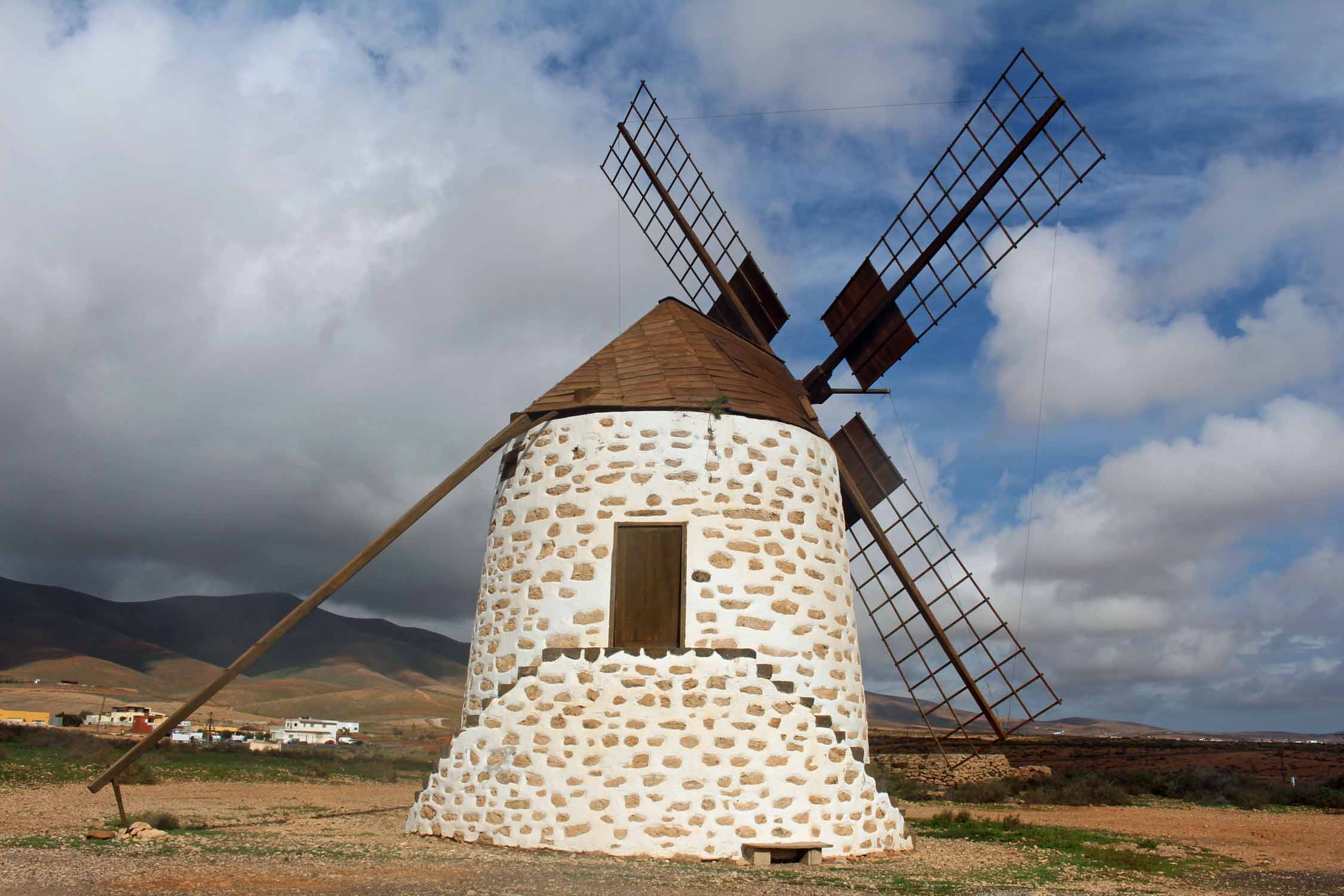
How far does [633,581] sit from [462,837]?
2.85 m

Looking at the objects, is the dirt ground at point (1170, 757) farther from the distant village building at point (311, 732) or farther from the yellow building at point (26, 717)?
the yellow building at point (26, 717)

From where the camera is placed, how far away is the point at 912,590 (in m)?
12.3

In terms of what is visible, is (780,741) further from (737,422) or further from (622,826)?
(737,422)

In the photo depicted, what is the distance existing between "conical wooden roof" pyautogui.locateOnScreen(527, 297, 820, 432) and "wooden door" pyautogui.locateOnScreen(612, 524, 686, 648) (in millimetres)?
1336

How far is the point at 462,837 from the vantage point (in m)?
9.66

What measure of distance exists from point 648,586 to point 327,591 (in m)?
3.18

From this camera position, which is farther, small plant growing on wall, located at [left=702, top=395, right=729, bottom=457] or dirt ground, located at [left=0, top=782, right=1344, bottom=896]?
small plant growing on wall, located at [left=702, top=395, right=729, bottom=457]

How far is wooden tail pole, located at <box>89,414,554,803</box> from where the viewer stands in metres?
9.56

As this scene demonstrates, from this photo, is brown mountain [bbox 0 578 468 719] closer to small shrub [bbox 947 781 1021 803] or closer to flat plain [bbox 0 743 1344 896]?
small shrub [bbox 947 781 1021 803]

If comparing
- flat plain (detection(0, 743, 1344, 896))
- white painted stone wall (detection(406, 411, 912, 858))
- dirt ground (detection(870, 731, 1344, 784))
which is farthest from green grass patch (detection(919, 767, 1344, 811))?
white painted stone wall (detection(406, 411, 912, 858))

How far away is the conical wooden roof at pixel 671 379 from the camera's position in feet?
34.9

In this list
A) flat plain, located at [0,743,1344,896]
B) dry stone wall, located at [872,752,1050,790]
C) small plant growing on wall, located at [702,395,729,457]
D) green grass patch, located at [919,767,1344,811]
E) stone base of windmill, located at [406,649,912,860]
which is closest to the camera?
flat plain, located at [0,743,1344,896]

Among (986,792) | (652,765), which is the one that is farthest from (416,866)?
(986,792)

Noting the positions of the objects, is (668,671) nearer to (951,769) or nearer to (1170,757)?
(951,769)
